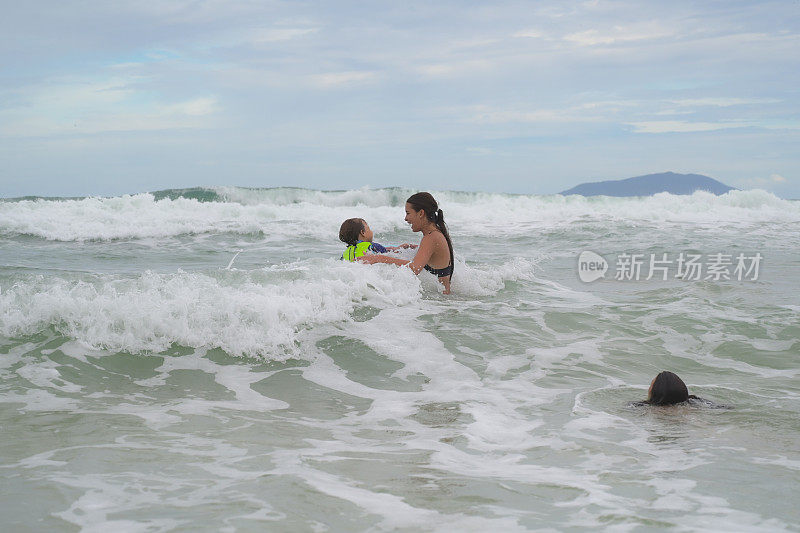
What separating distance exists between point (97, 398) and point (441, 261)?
4.83m

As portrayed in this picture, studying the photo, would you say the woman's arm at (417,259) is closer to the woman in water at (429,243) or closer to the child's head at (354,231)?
the woman in water at (429,243)

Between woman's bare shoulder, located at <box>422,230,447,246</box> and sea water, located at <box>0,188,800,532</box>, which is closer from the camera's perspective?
sea water, located at <box>0,188,800,532</box>

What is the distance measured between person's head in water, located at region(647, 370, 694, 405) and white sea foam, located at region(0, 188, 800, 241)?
14.8 m

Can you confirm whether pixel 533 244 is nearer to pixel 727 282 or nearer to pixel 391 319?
pixel 727 282

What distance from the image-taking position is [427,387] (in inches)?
229

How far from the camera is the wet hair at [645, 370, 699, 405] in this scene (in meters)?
5.09

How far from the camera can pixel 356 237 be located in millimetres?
9039

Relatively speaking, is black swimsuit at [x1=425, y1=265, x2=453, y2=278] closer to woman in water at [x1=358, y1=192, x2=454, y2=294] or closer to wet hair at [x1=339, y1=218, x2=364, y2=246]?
woman in water at [x1=358, y1=192, x2=454, y2=294]

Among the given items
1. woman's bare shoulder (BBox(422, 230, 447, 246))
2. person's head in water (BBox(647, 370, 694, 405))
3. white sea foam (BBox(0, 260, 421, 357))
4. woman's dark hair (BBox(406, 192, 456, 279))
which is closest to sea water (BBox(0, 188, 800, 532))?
white sea foam (BBox(0, 260, 421, 357))

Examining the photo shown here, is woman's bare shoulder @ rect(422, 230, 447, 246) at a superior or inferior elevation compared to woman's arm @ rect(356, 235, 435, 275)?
superior

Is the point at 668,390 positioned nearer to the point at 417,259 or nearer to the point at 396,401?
the point at 396,401

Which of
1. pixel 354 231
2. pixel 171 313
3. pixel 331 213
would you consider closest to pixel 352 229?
pixel 354 231

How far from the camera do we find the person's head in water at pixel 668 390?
Answer: 16.7 feet

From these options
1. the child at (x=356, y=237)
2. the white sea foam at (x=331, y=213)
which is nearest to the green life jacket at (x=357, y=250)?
the child at (x=356, y=237)
